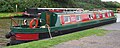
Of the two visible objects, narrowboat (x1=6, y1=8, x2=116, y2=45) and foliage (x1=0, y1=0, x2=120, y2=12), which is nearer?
narrowboat (x1=6, y1=8, x2=116, y2=45)

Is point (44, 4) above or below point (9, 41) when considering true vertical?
below

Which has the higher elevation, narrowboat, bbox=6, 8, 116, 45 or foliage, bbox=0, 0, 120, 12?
narrowboat, bbox=6, 8, 116, 45

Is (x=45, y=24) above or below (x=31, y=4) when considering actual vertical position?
above

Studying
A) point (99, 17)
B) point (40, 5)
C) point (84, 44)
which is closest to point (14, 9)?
point (40, 5)

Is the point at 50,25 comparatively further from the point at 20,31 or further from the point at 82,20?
the point at 82,20

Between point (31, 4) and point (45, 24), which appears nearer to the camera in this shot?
point (45, 24)

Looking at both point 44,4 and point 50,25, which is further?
point 44,4

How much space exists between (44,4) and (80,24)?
21.6 meters

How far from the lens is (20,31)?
18.5 metres

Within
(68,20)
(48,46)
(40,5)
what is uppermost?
(48,46)

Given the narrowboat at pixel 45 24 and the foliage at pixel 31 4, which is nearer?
the narrowboat at pixel 45 24

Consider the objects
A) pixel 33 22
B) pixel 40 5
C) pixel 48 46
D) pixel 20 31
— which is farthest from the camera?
pixel 40 5

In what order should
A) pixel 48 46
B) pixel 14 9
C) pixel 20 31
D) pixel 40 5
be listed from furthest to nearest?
pixel 40 5, pixel 14 9, pixel 20 31, pixel 48 46

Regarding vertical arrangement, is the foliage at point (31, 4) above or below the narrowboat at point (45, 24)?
below
